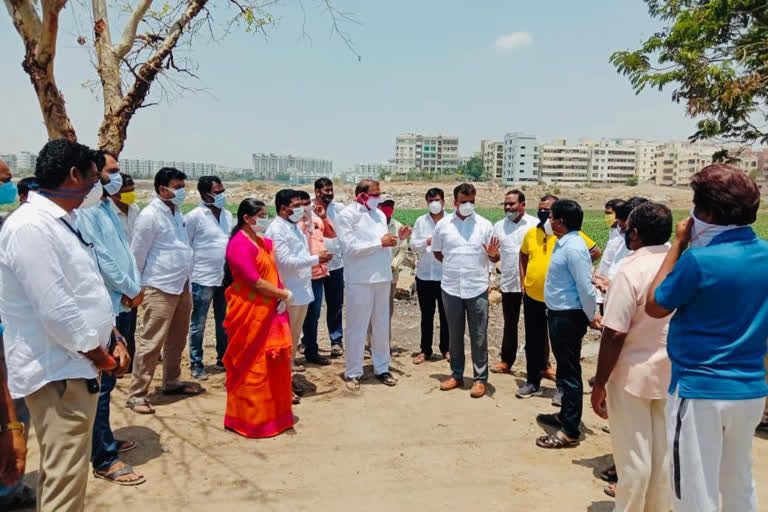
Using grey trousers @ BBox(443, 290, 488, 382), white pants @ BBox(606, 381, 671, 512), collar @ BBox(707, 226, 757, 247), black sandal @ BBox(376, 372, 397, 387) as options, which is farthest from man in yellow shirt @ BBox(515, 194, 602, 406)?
collar @ BBox(707, 226, 757, 247)

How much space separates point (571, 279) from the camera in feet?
13.4

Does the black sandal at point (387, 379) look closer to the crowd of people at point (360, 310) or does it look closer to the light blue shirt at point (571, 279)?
the crowd of people at point (360, 310)

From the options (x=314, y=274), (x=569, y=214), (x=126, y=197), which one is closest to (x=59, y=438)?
(x=126, y=197)

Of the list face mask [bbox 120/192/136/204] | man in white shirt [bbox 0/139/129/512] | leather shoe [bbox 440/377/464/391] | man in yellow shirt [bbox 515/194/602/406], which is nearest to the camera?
man in white shirt [bbox 0/139/129/512]

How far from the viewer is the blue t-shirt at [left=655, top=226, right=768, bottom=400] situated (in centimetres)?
217

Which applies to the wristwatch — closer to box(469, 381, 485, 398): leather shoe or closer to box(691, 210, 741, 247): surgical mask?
box(691, 210, 741, 247): surgical mask

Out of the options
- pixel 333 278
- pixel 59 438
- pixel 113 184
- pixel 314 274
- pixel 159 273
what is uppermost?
pixel 113 184

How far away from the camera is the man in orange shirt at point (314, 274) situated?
6.25 m

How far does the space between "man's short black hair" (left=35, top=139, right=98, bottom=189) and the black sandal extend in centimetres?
379

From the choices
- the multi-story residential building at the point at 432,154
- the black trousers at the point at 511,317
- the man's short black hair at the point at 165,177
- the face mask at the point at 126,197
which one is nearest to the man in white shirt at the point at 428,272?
the black trousers at the point at 511,317

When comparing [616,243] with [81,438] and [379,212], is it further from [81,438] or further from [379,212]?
[81,438]

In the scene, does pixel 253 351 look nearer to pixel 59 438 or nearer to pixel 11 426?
pixel 11 426

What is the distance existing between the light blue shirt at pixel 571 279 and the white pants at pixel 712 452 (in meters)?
1.72

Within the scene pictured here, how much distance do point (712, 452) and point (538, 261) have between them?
9.85 ft
